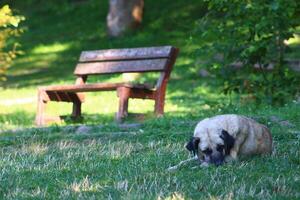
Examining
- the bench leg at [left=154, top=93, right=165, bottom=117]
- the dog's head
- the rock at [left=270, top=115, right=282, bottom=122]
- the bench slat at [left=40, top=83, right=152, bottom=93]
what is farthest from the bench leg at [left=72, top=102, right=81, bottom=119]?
the dog's head

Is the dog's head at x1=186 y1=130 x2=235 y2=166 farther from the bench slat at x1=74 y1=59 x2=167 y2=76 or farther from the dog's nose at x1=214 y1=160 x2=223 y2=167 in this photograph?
the bench slat at x1=74 y1=59 x2=167 y2=76

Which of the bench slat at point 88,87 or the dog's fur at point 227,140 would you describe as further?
the bench slat at point 88,87

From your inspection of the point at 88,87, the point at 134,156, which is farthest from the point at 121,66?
the point at 134,156

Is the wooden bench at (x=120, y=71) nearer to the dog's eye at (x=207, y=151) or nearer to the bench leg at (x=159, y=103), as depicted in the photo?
the bench leg at (x=159, y=103)

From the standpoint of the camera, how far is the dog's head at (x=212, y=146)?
7477 millimetres

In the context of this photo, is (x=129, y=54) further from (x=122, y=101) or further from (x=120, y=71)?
(x=122, y=101)

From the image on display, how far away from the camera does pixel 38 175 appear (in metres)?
7.32

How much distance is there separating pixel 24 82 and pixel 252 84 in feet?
35.4

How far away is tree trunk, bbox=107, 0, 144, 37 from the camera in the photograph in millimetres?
26422

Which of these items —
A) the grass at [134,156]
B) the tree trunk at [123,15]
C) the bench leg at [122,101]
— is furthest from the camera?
the tree trunk at [123,15]

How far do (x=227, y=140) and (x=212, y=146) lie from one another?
6.2 inches

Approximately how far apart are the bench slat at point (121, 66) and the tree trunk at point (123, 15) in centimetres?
1266

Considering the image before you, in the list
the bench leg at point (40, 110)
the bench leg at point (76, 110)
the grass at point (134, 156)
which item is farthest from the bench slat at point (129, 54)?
the bench leg at point (40, 110)

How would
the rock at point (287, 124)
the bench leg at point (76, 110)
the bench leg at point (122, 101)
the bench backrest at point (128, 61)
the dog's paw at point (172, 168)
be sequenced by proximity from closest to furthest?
the dog's paw at point (172, 168)
the rock at point (287, 124)
the bench leg at point (122, 101)
the bench backrest at point (128, 61)
the bench leg at point (76, 110)
